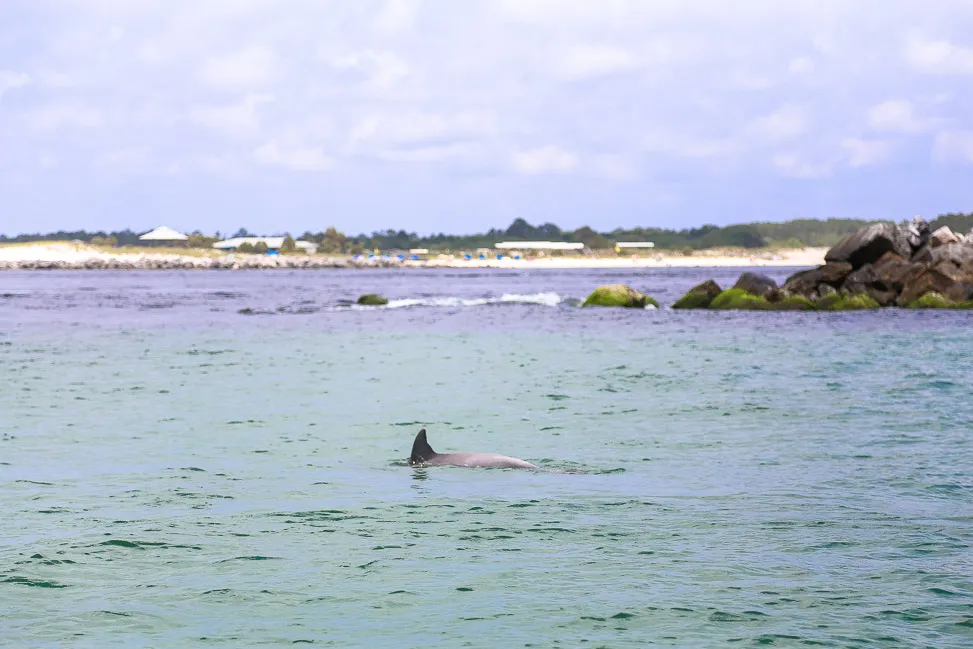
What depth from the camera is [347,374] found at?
2955 centimetres

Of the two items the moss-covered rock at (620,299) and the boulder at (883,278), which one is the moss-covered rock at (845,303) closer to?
the boulder at (883,278)

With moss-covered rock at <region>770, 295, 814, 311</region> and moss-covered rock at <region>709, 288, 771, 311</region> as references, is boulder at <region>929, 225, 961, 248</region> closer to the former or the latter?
moss-covered rock at <region>770, 295, 814, 311</region>

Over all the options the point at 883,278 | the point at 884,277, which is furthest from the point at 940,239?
the point at 883,278

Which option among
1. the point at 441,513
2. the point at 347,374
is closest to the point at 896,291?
the point at 347,374

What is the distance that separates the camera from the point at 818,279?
55.4m

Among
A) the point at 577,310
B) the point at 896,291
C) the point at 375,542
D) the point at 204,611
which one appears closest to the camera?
the point at 204,611

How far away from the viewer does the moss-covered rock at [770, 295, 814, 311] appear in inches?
2100

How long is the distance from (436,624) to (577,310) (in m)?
51.2

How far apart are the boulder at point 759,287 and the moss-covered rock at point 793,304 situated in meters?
0.61

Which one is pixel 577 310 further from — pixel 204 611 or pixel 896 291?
pixel 204 611

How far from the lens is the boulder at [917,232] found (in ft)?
179

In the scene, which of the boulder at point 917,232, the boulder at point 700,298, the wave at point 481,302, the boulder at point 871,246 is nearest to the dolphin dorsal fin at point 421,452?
the boulder at point 871,246

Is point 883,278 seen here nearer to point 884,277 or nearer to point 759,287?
point 884,277

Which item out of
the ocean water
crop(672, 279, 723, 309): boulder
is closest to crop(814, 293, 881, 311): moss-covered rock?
crop(672, 279, 723, 309): boulder
